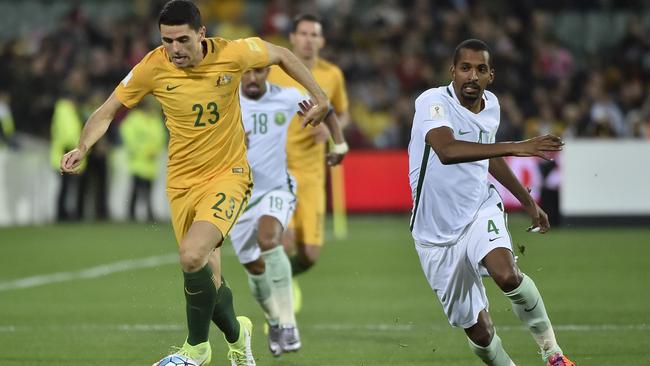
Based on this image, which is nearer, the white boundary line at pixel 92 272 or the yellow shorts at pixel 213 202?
the yellow shorts at pixel 213 202

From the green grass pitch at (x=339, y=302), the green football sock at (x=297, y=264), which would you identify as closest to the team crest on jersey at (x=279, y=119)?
the green football sock at (x=297, y=264)

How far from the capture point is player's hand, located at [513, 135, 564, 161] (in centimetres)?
650

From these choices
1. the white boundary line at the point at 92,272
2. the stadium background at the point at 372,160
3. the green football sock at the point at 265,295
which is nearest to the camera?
the green football sock at the point at 265,295

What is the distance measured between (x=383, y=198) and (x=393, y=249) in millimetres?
4361

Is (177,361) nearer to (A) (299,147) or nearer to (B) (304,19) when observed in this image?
(A) (299,147)

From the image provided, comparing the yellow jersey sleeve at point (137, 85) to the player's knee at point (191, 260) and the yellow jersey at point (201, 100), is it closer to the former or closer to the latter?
the yellow jersey at point (201, 100)

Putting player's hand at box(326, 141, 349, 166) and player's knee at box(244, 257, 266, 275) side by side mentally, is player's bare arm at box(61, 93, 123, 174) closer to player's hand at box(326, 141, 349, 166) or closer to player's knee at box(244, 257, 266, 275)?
player's hand at box(326, 141, 349, 166)

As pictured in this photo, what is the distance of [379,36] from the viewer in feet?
80.5

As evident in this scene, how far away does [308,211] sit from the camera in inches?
429

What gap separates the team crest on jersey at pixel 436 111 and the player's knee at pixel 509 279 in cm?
95

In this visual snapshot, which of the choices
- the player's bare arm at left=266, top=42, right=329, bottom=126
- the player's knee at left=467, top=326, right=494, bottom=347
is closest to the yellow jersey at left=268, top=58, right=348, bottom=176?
the player's bare arm at left=266, top=42, right=329, bottom=126

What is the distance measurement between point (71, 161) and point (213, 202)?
0.87 meters

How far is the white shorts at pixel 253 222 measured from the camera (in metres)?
9.87

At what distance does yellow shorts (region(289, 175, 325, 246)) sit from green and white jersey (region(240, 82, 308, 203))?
0.75 metres
